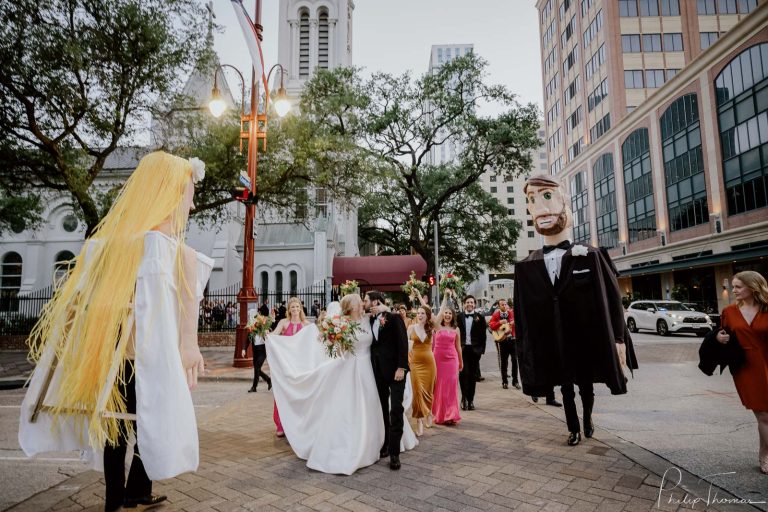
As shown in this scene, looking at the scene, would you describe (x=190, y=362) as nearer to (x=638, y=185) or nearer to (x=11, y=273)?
(x=11, y=273)

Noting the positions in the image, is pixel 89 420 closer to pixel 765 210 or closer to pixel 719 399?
pixel 719 399

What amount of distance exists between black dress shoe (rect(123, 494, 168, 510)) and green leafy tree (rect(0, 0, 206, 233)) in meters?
11.7

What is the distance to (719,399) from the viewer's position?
7344 mm

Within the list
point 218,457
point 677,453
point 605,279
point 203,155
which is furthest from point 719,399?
point 203,155

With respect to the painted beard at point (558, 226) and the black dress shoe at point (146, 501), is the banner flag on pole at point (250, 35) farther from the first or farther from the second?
the black dress shoe at point (146, 501)

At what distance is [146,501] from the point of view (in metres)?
3.26

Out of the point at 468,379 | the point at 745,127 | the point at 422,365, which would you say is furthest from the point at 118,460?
the point at 745,127

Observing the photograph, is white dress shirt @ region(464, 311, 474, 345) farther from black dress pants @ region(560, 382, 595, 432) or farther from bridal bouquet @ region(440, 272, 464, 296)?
black dress pants @ region(560, 382, 595, 432)

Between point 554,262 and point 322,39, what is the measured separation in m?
44.7

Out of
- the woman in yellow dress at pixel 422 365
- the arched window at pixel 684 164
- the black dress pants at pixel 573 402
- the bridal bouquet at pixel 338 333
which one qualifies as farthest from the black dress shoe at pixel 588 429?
the arched window at pixel 684 164

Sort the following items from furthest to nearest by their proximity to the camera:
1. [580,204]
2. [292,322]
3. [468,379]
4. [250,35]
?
[580,204]
[250,35]
[468,379]
[292,322]

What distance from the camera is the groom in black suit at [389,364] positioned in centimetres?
466

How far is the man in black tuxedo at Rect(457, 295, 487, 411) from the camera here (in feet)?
24.5
